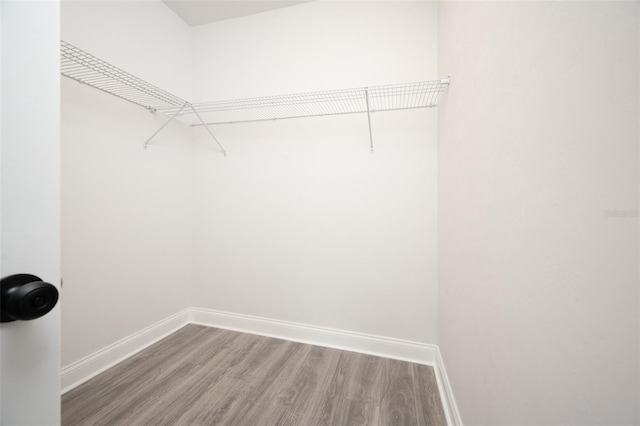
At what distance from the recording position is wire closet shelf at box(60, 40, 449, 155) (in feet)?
4.95

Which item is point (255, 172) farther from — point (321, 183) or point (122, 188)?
point (122, 188)

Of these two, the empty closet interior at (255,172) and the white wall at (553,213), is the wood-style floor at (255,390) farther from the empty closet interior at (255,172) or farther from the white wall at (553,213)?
the white wall at (553,213)

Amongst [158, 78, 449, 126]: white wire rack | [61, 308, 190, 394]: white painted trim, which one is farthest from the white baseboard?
[158, 78, 449, 126]: white wire rack

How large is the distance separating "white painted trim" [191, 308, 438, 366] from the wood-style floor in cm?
7

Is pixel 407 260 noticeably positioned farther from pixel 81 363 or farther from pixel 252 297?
pixel 81 363

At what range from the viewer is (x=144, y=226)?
1940 millimetres

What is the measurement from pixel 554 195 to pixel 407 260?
54.5 inches

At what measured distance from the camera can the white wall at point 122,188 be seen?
58.7 inches

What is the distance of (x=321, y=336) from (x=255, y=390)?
64cm

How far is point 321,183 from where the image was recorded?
1.99m

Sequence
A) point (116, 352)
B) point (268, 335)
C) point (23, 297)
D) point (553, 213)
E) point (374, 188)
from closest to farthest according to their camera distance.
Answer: point (23, 297)
point (553, 213)
point (116, 352)
point (374, 188)
point (268, 335)

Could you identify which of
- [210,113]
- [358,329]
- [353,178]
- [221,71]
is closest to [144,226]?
[210,113]

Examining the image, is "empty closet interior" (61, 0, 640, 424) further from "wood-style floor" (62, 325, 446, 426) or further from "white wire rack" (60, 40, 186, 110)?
"wood-style floor" (62, 325, 446, 426)

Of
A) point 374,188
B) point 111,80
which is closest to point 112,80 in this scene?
point 111,80
